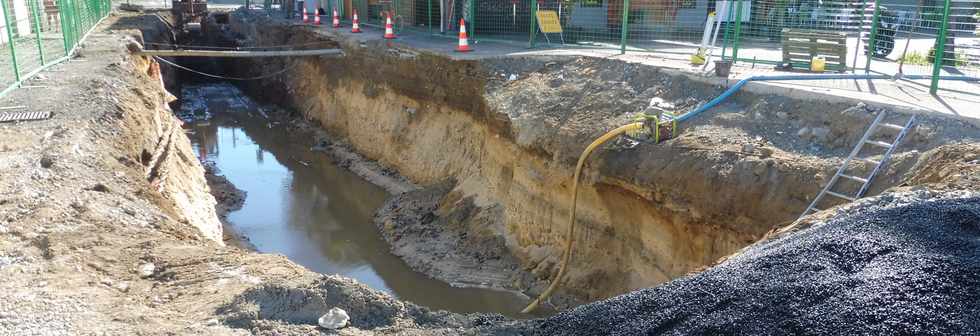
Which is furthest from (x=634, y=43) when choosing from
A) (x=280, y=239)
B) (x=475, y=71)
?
(x=280, y=239)

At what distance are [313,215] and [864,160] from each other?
9432 mm

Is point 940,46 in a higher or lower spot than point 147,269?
higher

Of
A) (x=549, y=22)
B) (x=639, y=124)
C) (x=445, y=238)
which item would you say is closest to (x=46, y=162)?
(x=445, y=238)

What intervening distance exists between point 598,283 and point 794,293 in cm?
502

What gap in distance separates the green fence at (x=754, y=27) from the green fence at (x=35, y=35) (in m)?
7.64

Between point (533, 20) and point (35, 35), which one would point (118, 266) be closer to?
point (533, 20)

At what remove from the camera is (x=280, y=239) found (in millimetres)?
11523

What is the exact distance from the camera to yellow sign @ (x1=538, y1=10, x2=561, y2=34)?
13.7 metres

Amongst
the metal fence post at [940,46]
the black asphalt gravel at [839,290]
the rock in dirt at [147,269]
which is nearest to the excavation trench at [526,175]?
the metal fence post at [940,46]

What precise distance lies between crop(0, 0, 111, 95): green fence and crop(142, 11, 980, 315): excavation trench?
13.5ft

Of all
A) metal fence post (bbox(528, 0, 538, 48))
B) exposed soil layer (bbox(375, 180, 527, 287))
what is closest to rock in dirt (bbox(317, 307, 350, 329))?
exposed soil layer (bbox(375, 180, 527, 287))

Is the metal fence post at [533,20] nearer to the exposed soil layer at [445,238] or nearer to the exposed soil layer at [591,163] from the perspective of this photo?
the exposed soil layer at [591,163]

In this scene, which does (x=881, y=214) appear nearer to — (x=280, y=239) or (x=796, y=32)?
(x=796, y=32)

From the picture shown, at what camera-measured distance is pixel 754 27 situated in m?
12.6
